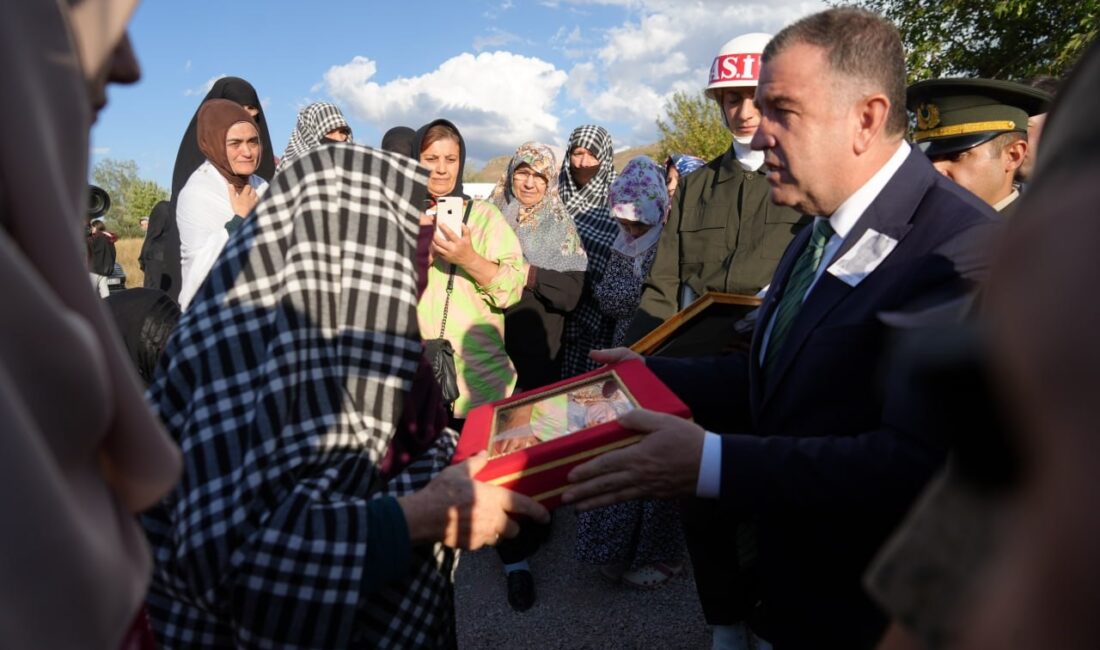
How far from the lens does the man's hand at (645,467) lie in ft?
5.23

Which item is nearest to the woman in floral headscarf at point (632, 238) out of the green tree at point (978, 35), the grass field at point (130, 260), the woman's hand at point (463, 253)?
the woman's hand at point (463, 253)

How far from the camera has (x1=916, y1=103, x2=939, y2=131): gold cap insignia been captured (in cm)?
335

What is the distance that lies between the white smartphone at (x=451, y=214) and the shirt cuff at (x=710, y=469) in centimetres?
201

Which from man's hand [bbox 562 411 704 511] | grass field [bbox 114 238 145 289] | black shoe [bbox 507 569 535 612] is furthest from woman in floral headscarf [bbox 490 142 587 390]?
grass field [bbox 114 238 145 289]

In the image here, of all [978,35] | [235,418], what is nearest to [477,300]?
[235,418]

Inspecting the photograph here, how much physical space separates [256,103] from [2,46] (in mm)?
5307

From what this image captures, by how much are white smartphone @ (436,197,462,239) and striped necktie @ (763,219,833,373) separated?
176 cm

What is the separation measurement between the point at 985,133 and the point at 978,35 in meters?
14.7

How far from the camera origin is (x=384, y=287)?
1.46 m

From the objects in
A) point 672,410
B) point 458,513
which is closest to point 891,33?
point 672,410

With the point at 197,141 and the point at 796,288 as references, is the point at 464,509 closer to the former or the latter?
the point at 796,288

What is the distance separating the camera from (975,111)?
3.21 meters

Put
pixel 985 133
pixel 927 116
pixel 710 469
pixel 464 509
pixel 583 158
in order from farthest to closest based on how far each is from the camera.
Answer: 1. pixel 583 158
2. pixel 927 116
3. pixel 985 133
4. pixel 710 469
5. pixel 464 509

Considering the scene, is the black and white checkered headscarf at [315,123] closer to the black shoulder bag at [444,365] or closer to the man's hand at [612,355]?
the black shoulder bag at [444,365]
